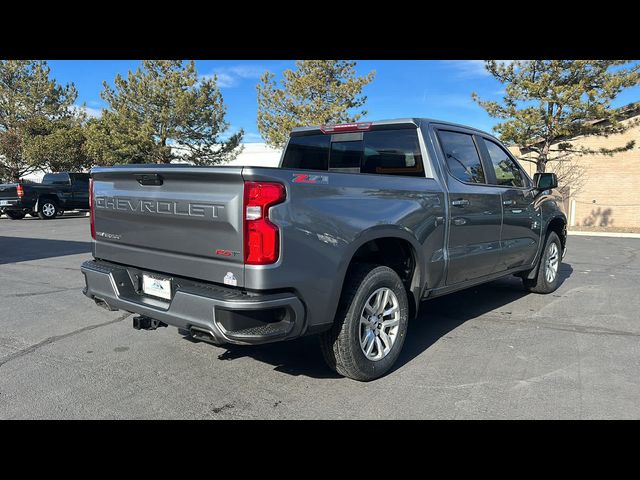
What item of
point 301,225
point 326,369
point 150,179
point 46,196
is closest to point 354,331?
point 326,369

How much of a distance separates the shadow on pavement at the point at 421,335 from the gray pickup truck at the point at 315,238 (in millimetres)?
469

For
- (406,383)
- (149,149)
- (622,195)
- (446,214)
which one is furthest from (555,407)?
(149,149)

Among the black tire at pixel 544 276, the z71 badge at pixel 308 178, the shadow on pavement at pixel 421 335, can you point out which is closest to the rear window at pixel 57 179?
the shadow on pavement at pixel 421 335

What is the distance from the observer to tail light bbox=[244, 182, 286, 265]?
287 cm

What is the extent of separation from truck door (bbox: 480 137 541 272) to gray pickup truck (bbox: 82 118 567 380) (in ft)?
0.27

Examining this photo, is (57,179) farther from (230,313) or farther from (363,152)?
(230,313)

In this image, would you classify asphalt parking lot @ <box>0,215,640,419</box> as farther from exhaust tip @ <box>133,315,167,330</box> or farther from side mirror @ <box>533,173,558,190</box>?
side mirror @ <box>533,173,558,190</box>

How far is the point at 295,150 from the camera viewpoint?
209 inches

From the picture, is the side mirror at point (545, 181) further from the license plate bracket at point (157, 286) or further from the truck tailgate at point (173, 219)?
the license plate bracket at point (157, 286)

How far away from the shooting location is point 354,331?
3.47 m

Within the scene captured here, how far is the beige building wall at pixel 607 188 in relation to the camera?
19.9m
